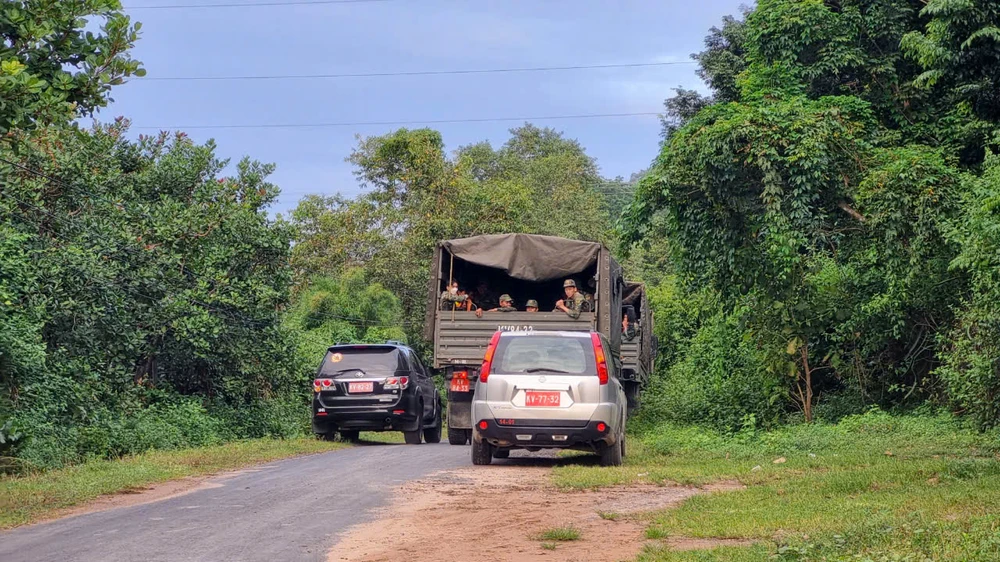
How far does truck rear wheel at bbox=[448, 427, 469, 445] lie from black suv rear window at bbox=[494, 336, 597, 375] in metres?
4.84

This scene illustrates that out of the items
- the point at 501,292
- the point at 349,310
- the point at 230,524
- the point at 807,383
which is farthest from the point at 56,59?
the point at 349,310

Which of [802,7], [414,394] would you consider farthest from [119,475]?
[802,7]

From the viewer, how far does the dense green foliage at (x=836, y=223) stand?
18422 millimetres

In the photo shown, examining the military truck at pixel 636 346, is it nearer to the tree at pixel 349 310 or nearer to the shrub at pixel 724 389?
the shrub at pixel 724 389

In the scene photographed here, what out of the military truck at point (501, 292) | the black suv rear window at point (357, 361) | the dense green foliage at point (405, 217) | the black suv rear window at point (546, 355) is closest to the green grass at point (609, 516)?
the black suv rear window at point (546, 355)

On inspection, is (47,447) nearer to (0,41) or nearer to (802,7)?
(0,41)

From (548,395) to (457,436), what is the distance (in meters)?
5.71

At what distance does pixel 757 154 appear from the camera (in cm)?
1914

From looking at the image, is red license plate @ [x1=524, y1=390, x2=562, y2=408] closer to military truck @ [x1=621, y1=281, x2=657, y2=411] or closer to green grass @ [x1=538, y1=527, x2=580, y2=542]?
green grass @ [x1=538, y1=527, x2=580, y2=542]

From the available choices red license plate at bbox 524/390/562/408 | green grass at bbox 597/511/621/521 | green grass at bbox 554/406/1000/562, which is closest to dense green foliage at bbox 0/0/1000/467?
green grass at bbox 554/406/1000/562

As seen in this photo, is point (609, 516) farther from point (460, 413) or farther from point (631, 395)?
point (631, 395)

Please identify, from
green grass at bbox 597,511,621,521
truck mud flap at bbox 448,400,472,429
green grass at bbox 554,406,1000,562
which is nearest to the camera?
green grass at bbox 554,406,1000,562

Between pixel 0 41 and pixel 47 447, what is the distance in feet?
28.8

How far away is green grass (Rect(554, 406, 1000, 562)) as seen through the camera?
6.85 metres
